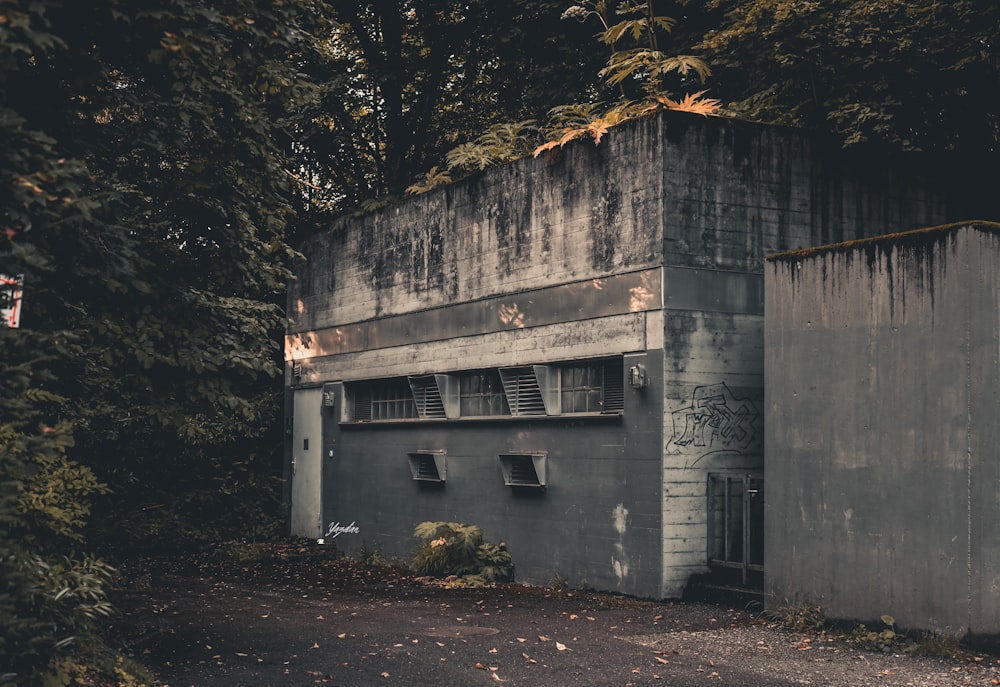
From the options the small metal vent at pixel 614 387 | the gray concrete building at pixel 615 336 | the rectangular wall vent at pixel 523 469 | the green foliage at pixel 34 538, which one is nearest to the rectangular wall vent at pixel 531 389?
the gray concrete building at pixel 615 336

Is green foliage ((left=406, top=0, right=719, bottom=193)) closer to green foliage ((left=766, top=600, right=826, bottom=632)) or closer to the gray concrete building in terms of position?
the gray concrete building

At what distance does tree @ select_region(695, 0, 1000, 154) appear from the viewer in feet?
48.6

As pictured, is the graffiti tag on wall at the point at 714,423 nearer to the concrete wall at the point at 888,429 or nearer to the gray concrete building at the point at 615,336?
the gray concrete building at the point at 615,336

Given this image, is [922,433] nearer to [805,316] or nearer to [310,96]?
[805,316]

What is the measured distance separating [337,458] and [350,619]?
323 inches

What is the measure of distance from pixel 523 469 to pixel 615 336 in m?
2.73

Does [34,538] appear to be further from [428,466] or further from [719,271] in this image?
[428,466]

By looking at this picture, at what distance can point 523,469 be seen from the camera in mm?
16141

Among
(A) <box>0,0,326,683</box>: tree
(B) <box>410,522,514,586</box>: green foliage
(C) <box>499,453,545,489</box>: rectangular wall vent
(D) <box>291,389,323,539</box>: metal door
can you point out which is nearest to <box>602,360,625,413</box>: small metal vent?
(C) <box>499,453,545,489</box>: rectangular wall vent

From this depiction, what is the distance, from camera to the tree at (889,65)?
1480 cm

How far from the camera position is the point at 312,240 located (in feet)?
72.3

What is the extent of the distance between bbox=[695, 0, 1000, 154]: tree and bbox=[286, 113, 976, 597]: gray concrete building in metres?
0.64

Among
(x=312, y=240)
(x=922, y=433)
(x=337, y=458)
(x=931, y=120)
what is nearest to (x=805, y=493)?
(x=922, y=433)

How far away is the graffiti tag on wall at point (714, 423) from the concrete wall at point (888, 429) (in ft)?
4.59
